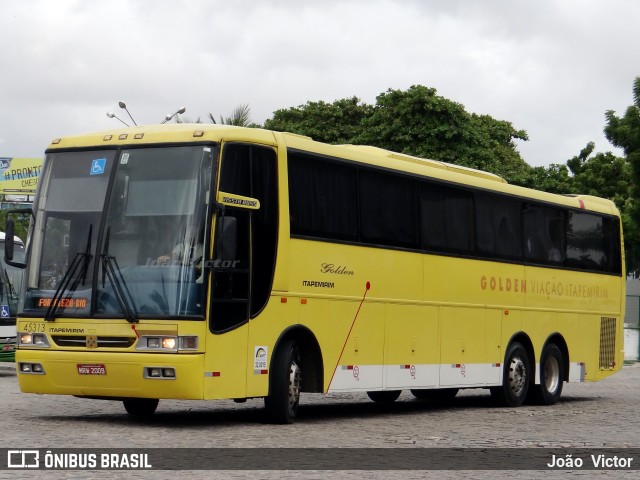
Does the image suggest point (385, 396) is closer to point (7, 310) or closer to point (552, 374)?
point (552, 374)

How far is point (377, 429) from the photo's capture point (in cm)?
1631

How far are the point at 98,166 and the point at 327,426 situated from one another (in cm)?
412

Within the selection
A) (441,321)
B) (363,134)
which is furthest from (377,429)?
(363,134)

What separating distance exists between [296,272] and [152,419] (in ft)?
8.34

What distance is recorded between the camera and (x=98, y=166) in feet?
52.4

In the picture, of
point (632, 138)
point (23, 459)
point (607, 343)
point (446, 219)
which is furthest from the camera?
point (632, 138)

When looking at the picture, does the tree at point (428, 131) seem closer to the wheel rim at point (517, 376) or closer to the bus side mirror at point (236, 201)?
the wheel rim at point (517, 376)

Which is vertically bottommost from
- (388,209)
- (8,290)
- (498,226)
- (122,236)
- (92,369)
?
(92,369)

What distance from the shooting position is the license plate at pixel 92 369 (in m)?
15.2

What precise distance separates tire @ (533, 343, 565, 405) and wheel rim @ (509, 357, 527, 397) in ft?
2.05

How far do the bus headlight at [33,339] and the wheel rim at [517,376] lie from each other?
8959 millimetres

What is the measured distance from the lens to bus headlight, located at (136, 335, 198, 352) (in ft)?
49.1

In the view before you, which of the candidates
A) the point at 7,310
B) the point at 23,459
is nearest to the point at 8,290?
the point at 7,310

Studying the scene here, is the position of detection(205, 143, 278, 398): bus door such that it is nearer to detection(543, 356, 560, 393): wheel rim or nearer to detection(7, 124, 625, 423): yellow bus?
detection(7, 124, 625, 423): yellow bus
